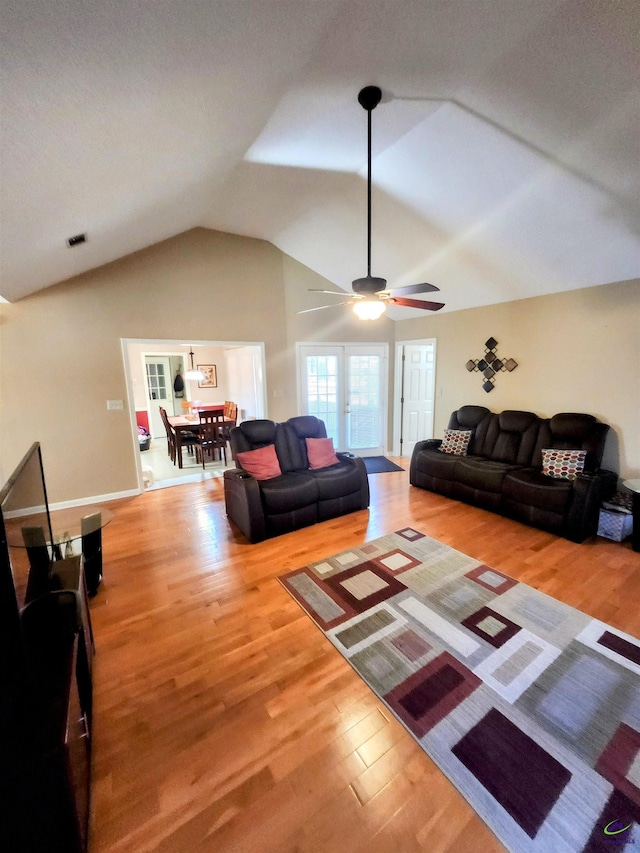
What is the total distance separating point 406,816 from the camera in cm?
131

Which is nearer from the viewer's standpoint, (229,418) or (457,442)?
(457,442)

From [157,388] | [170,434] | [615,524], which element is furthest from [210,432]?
[615,524]

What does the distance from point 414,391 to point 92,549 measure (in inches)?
201

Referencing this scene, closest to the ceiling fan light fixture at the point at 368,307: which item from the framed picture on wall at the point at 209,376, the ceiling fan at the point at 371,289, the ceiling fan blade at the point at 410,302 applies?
the ceiling fan at the point at 371,289

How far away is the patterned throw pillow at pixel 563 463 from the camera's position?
11.5ft

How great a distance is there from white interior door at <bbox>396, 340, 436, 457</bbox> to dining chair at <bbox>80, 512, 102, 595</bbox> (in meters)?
4.87

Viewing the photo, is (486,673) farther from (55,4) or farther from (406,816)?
(55,4)

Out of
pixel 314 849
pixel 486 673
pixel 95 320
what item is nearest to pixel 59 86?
pixel 314 849

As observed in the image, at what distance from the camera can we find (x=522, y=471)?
3.80 meters

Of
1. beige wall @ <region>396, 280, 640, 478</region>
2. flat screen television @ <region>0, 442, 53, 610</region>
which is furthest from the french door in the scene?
flat screen television @ <region>0, 442, 53, 610</region>

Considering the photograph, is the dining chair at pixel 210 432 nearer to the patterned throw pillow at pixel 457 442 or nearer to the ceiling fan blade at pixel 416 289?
the patterned throw pillow at pixel 457 442

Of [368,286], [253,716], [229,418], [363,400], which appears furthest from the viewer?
[229,418]

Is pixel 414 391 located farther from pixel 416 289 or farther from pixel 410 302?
pixel 416 289

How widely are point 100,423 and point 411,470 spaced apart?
4158 millimetres
